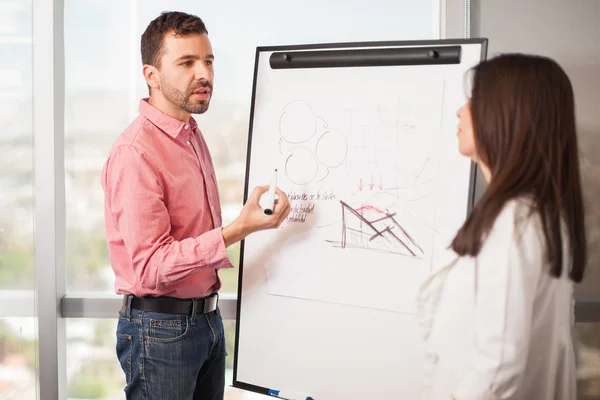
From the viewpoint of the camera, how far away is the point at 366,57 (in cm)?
176

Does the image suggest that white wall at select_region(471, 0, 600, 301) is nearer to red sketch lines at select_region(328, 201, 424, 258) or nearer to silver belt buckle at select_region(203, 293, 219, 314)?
red sketch lines at select_region(328, 201, 424, 258)

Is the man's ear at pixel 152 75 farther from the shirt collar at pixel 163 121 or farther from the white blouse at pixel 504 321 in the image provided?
the white blouse at pixel 504 321

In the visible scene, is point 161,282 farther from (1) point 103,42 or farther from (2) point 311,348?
(1) point 103,42

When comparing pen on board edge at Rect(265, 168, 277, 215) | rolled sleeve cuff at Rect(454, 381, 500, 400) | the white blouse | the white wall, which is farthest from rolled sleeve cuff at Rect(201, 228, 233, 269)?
the white wall

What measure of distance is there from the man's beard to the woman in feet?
2.71

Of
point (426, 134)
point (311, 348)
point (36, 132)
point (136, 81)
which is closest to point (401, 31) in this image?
point (426, 134)

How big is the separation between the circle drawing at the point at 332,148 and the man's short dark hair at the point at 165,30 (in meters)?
0.49

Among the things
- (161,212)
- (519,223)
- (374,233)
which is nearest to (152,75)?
(161,212)

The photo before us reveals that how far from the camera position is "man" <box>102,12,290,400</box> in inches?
66.3

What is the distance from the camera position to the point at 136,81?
2322 mm

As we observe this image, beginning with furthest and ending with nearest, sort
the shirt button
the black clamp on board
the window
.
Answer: the window → the black clamp on board → the shirt button

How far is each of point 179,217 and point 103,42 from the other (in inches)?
36.5

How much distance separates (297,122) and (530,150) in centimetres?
78

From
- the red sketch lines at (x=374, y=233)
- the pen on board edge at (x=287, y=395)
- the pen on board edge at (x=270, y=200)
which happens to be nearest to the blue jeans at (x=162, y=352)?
the pen on board edge at (x=287, y=395)
